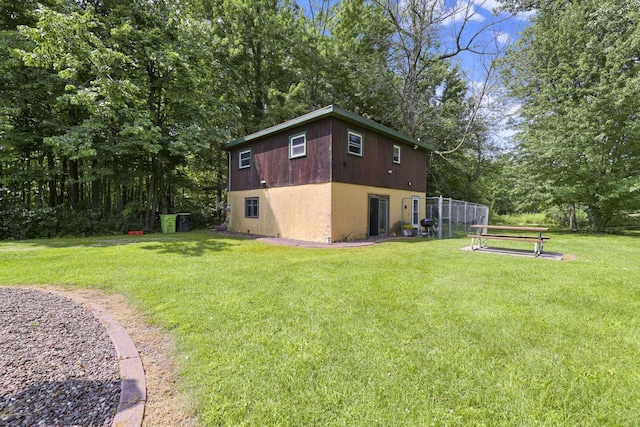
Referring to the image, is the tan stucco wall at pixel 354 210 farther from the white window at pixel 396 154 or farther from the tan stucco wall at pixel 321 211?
the white window at pixel 396 154

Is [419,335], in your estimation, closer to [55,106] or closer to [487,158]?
[55,106]

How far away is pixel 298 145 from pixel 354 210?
3.38 m

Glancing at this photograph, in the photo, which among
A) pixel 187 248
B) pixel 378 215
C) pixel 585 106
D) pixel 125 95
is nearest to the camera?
pixel 187 248

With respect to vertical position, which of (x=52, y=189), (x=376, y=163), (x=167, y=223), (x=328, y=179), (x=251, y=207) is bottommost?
(x=167, y=223)

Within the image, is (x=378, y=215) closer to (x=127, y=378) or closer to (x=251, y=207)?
(x=251, y=207)

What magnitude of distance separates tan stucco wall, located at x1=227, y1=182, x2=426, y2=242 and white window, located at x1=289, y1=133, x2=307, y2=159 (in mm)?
1286

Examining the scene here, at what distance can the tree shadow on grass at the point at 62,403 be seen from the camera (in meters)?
1.76

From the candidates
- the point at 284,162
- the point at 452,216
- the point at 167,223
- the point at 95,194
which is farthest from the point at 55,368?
the point at 95,194

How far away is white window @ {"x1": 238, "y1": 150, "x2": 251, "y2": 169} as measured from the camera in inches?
539

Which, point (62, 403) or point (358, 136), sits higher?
point (358, 136)

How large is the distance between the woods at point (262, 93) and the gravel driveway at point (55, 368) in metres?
9.44

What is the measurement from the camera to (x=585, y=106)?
14688 millimetres

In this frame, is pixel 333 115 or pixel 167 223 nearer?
pixel 333 115

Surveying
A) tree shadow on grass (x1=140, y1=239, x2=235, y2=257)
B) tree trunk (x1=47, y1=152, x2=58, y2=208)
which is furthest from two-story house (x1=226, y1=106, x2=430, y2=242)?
tree trunk (x1=47, y1=152, x2=58, y2=208)
